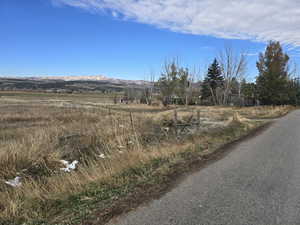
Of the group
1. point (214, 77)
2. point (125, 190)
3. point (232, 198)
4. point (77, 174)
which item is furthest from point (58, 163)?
point (214, 77)

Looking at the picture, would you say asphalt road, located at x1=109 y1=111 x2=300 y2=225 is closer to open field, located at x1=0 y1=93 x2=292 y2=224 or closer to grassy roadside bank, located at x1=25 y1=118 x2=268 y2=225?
grassy roadside bank, located at x1=25 y1=118 x2=268 y2=225

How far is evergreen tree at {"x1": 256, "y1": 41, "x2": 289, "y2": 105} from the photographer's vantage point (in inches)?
1574

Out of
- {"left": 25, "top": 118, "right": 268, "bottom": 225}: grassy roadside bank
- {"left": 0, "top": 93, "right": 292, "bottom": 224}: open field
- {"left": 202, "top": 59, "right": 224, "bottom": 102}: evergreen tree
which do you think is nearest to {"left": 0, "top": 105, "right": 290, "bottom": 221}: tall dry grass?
{"left": 0, "top": 93, "right": 292, "bottom": 224}: open field

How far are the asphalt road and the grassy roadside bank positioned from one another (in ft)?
0.90

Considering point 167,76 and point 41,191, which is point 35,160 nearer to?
point 41,191

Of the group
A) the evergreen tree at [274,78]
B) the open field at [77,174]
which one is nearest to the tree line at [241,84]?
the evergreen tree at [274,78]

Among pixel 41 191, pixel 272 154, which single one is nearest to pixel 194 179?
pixel 41 191

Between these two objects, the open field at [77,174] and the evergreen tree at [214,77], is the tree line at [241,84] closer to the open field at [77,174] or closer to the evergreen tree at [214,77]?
the evergreen tree at [214,77]

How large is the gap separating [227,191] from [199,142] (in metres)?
4.54

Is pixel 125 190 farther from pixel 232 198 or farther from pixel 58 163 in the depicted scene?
pixel 58 163

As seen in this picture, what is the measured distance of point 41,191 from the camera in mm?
4188

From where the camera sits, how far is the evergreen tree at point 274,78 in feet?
131

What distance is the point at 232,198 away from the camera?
12.4 feet

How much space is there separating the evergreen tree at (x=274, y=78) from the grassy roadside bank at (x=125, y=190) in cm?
4002
